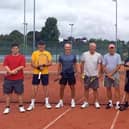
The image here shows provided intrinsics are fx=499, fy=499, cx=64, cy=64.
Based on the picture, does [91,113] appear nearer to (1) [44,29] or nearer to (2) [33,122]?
(2) [33,122]

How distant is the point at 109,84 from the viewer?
13383 millimetres

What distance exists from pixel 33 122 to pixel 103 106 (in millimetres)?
2912

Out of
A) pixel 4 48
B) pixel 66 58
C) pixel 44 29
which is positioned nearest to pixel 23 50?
pixel 4 48

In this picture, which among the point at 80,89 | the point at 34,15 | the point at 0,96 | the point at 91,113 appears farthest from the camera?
the point at 34,15

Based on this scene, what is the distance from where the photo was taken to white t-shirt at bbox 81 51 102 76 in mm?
13305

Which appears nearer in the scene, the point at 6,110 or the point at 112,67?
the point at 6,110

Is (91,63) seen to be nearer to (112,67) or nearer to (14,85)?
(112,67)

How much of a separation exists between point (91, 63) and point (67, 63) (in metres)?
0.65

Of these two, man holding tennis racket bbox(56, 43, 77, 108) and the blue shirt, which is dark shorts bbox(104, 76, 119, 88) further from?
man holding tennis racket bbox(56, 43, 77, 108)

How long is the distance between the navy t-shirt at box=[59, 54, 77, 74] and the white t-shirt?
311 millimetres

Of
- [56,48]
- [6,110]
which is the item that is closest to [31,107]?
[6,110]

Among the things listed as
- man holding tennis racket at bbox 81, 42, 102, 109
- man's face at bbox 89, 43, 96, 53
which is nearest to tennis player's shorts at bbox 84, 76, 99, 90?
man holding tennis racket at bbox 81, 42, 102, 109

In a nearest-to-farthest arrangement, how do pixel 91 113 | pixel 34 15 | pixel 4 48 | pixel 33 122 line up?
1. pixel 33 122
2. pixel 91 113
3. pixel 4 48
4. pixel 34 15

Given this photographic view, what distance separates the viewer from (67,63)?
44.1 feet
